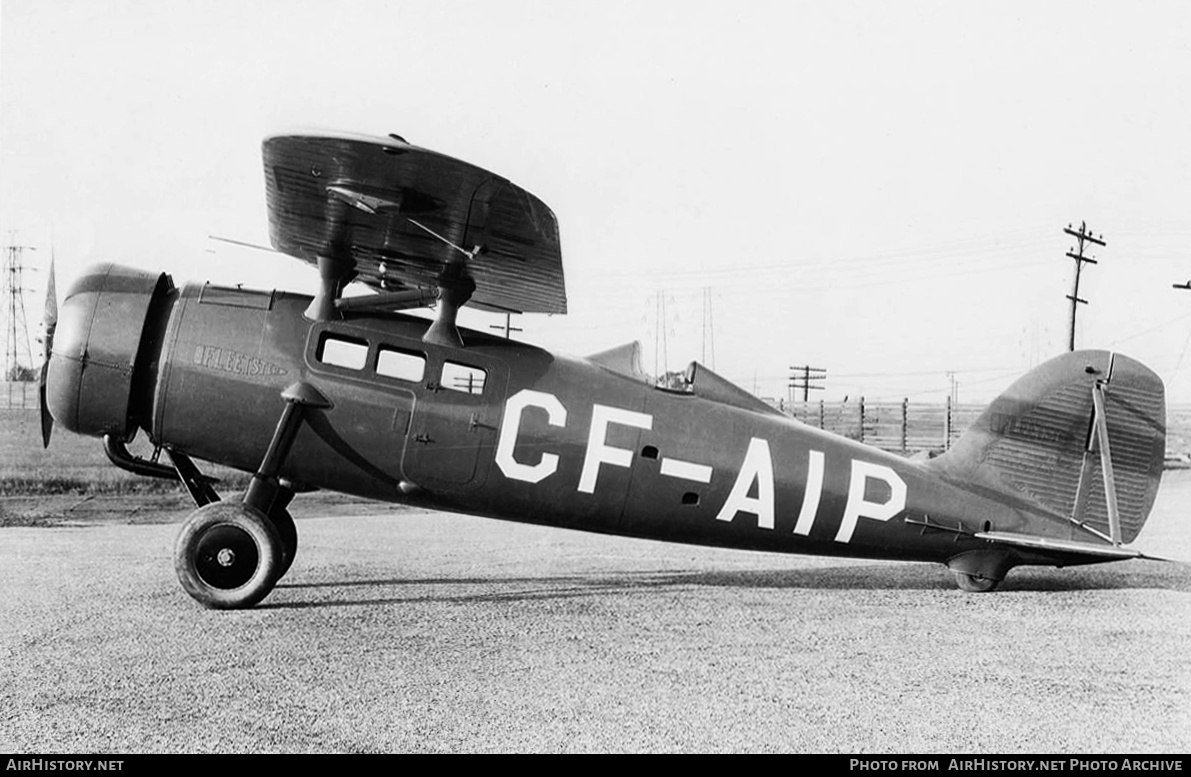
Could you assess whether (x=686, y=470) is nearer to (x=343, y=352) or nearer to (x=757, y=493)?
(x=757, y=493)

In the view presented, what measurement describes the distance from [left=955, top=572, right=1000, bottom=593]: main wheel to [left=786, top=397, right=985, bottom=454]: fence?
2443 centimetres

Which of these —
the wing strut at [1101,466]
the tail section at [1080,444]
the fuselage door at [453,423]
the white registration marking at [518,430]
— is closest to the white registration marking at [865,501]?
the tail section at [1080,444]

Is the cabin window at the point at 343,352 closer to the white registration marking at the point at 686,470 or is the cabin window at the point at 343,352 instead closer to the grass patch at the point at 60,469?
the white registration marking at the point at 686,470

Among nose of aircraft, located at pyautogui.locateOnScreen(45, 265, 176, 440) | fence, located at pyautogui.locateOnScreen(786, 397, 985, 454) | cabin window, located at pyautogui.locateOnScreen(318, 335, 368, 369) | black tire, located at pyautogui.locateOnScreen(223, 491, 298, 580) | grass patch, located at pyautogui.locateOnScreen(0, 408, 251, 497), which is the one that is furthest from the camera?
fence, located at pyautogui.locateOnScreen(786, 397, 985, 454)

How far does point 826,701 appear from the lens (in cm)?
452

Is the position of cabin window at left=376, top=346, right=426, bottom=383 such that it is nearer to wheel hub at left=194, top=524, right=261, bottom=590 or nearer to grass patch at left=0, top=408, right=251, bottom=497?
wheel hub at left=194, top=524, right=261, bottom=590

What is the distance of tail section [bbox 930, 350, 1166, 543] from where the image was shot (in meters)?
7.71

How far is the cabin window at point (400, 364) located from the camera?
7184mm

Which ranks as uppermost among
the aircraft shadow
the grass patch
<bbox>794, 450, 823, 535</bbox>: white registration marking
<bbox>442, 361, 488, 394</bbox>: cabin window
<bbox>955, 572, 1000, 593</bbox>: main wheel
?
<bbox>442, 361, 488, 394</bbox>: cabin window

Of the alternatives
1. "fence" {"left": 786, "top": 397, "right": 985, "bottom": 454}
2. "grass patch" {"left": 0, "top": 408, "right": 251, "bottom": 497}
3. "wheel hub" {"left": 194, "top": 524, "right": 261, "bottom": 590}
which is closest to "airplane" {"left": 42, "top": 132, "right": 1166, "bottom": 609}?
"wheel hub" {"left": 194, "top": 524, "right": 261, "bottom": 590}

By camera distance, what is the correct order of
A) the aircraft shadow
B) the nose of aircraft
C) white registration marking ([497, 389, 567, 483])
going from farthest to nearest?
the aircraft shadow, white registration marking ([497, 389, 567, 483]), the nose of aircraft

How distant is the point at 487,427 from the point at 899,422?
29.9 m

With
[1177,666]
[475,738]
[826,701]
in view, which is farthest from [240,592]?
[1177,666]

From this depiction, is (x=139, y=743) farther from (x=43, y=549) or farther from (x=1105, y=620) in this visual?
(x=43, y=549)
